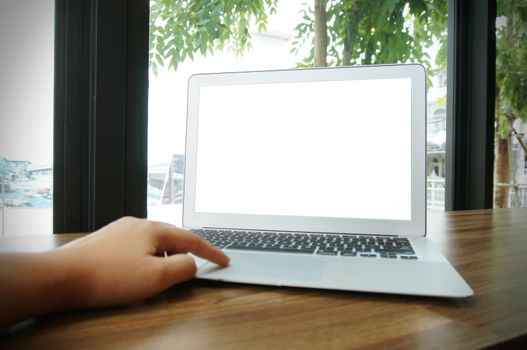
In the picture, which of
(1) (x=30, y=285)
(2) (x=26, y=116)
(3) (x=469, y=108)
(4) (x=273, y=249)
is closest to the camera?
(1) (x=30, y=285)

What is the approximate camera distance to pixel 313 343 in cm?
31

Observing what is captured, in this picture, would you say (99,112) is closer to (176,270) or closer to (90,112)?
(90,112)

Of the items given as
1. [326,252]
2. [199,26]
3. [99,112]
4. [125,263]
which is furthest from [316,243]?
[199,26]

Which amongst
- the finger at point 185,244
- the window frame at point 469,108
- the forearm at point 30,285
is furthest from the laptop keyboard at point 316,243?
the window frame at point 469,108

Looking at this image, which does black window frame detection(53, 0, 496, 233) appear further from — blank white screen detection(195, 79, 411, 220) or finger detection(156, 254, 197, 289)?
finger detection(156, 254, 197, 289)

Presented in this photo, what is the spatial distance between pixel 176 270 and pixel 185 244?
5cm

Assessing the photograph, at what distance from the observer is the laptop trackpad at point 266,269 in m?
0.44

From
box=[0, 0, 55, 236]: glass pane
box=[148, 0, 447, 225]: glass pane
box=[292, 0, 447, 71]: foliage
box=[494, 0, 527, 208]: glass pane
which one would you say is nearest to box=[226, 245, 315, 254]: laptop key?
box=[148, 0, 447, 225]: glass pane

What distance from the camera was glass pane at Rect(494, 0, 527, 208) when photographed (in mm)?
1718

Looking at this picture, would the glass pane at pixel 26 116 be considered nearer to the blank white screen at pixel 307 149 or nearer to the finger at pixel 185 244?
the blank white screen at pixel 307 149

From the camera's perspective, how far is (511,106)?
1786mm

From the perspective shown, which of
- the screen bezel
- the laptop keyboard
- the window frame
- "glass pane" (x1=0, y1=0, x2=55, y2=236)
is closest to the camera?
the laptop keyboard

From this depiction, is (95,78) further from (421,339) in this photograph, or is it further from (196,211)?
(421,339)

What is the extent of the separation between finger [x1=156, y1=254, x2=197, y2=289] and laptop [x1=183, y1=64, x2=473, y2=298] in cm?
18
